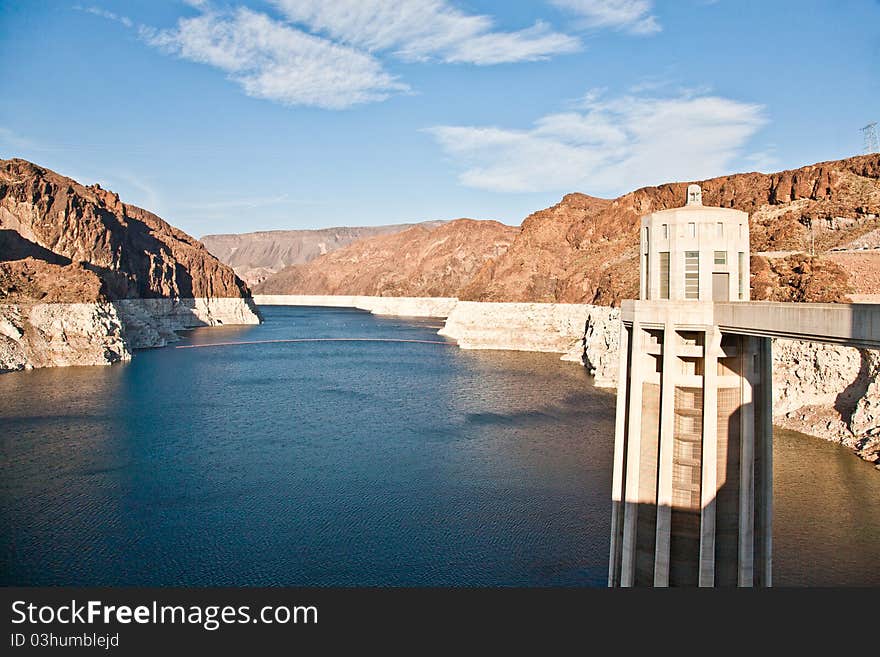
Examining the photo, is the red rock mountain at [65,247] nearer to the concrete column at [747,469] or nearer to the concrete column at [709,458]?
the concrete column at [709,458]

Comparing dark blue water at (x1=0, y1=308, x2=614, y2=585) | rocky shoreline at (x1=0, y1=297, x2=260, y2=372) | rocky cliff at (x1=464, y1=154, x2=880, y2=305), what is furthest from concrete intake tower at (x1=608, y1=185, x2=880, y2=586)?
rocky shoreline at (x1=0, y1=297, x2=260, y2=372)

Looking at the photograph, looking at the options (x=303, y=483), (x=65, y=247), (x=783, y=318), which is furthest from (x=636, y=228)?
(x=65, y=247)

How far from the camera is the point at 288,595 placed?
10633 mm

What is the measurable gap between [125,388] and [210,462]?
33710 millimetres

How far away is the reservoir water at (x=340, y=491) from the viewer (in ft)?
80.7

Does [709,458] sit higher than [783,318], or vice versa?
[783,318]

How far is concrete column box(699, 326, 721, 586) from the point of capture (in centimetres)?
1622

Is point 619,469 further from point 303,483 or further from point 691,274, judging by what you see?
point 303,483

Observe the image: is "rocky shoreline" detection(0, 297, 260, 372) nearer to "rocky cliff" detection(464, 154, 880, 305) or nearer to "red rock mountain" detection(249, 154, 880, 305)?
"red rock mountain" detection(249, 154, 880, 305)

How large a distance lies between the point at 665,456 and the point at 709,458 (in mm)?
1176

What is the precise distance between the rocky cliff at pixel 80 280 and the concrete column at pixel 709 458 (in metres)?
87.4

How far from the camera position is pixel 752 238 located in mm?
77000

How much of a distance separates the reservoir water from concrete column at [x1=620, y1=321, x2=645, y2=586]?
5.88 metres

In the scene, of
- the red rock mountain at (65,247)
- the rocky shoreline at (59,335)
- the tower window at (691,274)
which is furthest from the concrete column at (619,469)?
the red rock mountain at (65,247)
